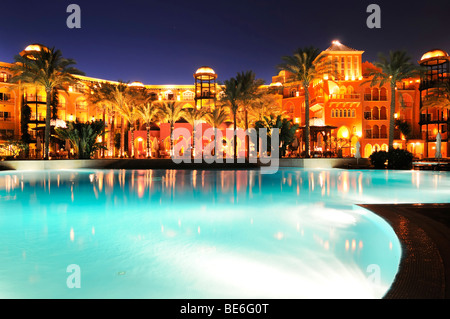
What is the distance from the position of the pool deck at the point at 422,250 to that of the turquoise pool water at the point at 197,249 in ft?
0.90

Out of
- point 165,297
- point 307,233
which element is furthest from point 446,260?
point 165,297

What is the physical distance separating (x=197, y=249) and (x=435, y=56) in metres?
44.6

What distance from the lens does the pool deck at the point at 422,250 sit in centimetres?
289

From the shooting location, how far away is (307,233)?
5.63m

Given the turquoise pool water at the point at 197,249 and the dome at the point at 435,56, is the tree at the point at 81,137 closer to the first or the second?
the turquoise pool water at the point at 197,249

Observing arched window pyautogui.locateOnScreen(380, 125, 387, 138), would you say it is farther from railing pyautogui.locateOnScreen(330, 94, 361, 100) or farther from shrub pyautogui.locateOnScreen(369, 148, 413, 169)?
shrub pyautogui.locateOnScreen(369, 148, 413, 169)

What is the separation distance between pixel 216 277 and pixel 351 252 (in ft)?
7.22

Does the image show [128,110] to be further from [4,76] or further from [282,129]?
[4,76]

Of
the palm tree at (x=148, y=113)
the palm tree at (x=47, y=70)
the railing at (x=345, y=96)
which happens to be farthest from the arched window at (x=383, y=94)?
the palm tree at (x=47, y=70)

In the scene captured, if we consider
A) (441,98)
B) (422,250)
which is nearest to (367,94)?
(441,98)

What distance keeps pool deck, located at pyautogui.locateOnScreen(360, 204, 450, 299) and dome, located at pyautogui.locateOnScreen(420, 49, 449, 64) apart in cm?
4068
